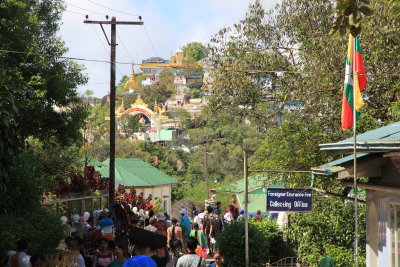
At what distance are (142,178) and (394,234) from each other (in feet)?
128

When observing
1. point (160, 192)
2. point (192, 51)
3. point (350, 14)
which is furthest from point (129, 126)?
point (350, 14)

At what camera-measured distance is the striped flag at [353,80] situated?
13.4m

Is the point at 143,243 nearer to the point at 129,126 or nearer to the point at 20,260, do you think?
the point at 20,260

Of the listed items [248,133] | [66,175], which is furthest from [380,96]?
[248,133]

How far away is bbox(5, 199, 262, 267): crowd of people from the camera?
10664 millimetres

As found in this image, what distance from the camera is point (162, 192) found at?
53.6 m

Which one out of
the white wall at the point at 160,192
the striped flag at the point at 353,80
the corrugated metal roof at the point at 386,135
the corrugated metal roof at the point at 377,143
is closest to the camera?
the corrugated metal roof at the point at 377,143

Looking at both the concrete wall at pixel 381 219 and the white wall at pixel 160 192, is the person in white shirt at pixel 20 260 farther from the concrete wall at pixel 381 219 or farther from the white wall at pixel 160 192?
the white wall at pixel 160 192

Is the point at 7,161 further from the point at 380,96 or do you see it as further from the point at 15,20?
the point at 380,96

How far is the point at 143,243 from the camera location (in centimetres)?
1062

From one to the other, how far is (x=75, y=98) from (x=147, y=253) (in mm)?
16079

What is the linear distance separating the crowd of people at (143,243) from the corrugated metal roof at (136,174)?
20.0m

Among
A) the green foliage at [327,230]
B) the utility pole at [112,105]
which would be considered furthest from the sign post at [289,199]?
the utility pole at [112,105]

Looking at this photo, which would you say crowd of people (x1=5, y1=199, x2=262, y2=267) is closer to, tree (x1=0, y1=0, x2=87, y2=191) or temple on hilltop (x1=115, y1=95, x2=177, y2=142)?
tree (x1=0, y1=0, x2=87, y2=191)
